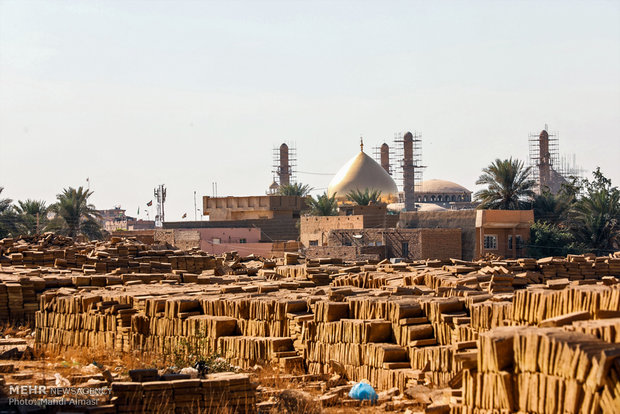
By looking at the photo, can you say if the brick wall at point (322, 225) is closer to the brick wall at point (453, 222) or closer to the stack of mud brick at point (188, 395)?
the brick wall at point (453, 222)

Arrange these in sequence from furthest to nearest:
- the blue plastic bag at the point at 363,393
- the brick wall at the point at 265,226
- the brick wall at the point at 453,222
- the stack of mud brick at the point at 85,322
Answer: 1. the brick wall at the point at 265,226
2. the brick wall at the point at 453,222
3. the stack of mud brick at the point at 85,322
4. the blue plastic bag at the point at 363,393

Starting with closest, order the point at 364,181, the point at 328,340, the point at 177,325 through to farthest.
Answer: the point at 328,340, the point at 177,325, the point at 364,181

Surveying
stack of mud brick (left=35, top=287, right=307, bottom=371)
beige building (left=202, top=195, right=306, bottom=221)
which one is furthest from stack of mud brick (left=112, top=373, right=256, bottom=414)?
beige building (left=202, top=195, right=306, bottom=221)

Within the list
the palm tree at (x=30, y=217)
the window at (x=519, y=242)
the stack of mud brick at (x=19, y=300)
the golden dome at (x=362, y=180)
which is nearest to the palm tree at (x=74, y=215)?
the palm tree at (x=30, y=217)

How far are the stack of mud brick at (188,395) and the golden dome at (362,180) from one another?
221 feet

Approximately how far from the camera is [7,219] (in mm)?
44031

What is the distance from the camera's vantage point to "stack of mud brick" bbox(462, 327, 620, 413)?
6.91 meters

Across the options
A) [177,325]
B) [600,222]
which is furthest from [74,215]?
[177,325]

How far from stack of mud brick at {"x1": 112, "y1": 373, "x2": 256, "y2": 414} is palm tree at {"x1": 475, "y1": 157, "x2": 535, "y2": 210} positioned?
1290 inches

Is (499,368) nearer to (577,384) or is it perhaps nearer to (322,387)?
(577,384)

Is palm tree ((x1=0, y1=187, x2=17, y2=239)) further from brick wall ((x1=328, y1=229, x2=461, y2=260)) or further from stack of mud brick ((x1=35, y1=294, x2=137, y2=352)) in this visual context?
stack of mud brick ((x1=35, y1=294, x2=137, y2=352))

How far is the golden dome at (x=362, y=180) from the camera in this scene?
258ft

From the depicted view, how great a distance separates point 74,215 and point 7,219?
10.5 feet

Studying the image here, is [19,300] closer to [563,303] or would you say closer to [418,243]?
[563,303]
